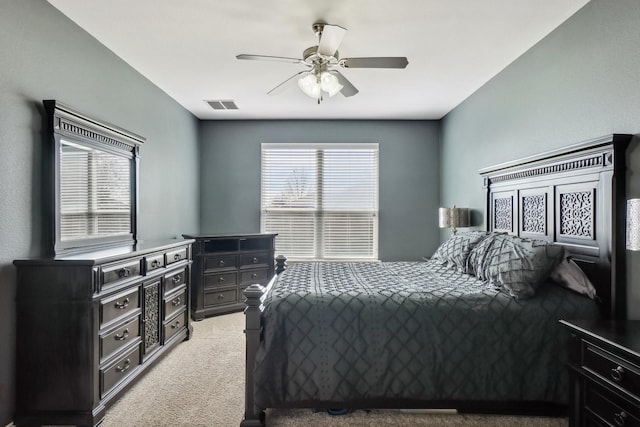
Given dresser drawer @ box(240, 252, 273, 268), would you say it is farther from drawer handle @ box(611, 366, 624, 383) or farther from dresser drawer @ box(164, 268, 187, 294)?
drawer handle @ box(611, 366, 624, 383)

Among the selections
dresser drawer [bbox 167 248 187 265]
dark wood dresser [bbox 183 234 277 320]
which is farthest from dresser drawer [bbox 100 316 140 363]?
dark wood dresser [bbox 183 234 277 320]

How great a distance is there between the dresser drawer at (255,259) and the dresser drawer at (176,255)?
1.15 metres

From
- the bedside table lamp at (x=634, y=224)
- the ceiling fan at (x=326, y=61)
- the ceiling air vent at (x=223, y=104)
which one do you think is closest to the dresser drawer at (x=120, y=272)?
the ceiling fan at (x=326, y=61)

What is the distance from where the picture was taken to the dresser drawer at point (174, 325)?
→ 122 inches

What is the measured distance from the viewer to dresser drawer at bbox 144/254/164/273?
2.73 meters

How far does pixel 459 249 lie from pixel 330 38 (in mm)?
2111

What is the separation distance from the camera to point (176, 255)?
328 cm

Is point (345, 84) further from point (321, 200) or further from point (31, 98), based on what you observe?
point (321, 200)

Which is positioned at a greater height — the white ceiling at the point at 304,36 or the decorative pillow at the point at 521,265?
the white ceiling at the point at 304,36

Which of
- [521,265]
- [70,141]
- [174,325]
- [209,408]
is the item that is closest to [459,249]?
[521,265]

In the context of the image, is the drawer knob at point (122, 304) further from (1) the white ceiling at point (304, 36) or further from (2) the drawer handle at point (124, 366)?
(1) the white ceiling at point (304, 36)

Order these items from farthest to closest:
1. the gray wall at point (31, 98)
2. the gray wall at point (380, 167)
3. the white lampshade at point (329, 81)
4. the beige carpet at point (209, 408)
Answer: the gray wall at point (380, 167)
the white lampshade at point (329, 81)
the beige carpet at point (209, 408)
the gray wall at point (31, 98)

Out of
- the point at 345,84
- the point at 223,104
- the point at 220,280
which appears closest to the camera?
the point at 345,84

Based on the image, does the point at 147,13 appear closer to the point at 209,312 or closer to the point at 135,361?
the point at 135,361
